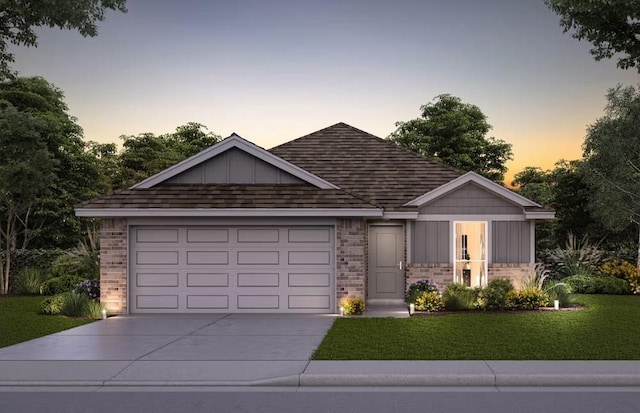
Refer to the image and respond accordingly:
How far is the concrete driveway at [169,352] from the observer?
10062mm

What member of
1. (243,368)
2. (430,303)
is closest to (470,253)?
(430,303)

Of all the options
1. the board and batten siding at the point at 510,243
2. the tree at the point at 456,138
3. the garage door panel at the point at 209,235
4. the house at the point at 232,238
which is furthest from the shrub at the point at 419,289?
the tree at the point at 456,138

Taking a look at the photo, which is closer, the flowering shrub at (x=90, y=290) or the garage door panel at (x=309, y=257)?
the garage door panel at (x=309, y=257)

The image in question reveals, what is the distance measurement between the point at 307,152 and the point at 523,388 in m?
18.2

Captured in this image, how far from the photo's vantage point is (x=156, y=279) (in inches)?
749

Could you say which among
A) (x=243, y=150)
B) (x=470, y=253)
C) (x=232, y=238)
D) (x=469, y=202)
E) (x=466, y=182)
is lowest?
(x=470, y=253)

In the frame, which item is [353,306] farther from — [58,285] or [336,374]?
[58,285]

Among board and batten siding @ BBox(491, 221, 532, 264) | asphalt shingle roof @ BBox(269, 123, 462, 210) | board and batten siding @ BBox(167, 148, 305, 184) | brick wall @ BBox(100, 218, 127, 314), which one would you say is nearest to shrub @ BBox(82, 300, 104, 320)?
brick wall @ BBox(100, 218, 127, 314)

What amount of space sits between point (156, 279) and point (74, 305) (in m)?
2.29

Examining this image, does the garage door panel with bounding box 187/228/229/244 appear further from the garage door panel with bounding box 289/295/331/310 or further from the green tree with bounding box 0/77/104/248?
the green tree with bounding box 0/77/104/248

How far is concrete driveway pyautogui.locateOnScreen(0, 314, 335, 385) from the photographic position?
10.1 metres

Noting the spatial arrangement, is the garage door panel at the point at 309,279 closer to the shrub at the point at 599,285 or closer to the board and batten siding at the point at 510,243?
the board and batten siding at the point at 510,243

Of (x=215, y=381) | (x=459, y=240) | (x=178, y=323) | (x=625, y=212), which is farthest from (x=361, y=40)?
(x=215, y=381)

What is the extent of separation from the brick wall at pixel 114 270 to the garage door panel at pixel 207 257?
1830mm
